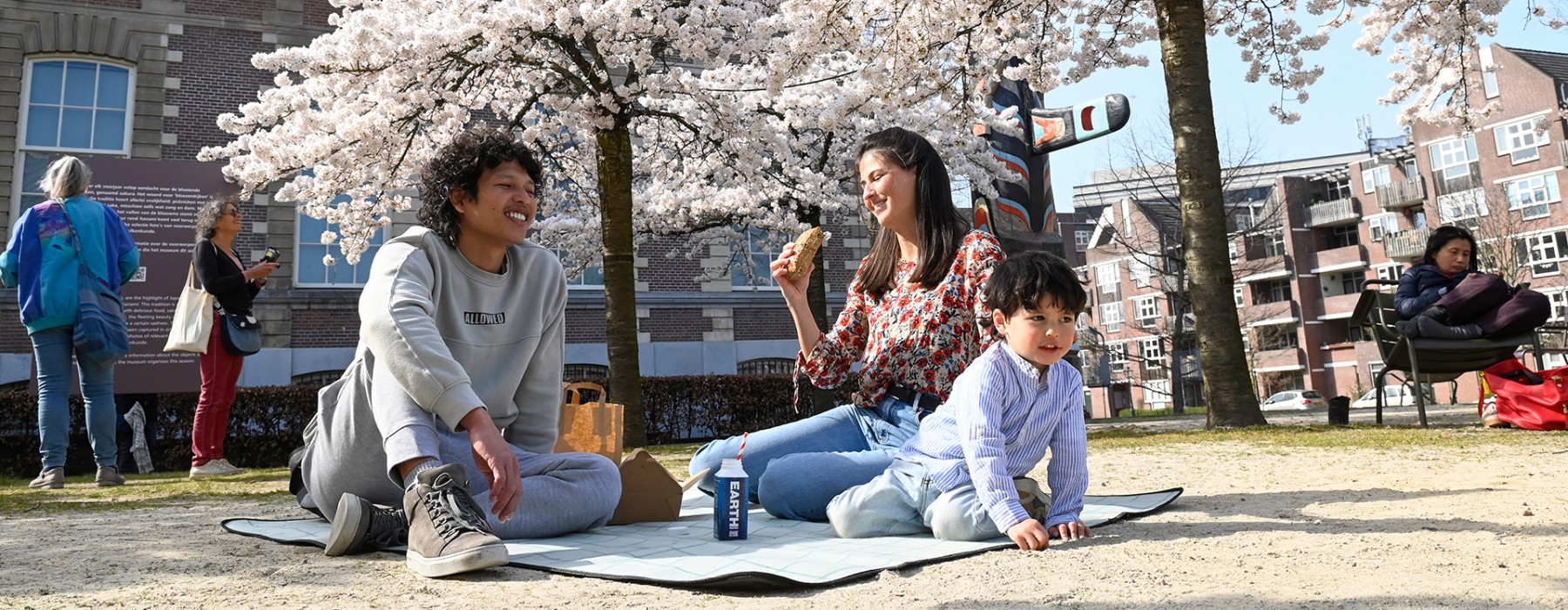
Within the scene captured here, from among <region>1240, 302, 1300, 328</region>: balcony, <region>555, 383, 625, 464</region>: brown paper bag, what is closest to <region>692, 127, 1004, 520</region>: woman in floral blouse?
<region>555, 383, 625, 464</region>: brown paper bag

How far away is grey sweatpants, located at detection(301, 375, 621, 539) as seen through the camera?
9.60 feet

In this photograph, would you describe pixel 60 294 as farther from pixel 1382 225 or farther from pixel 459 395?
pixel 1382 225

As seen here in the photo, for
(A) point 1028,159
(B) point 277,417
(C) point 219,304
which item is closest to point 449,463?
(C) point 219,304

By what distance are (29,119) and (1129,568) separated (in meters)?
18.1

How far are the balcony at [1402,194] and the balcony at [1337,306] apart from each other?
501cm

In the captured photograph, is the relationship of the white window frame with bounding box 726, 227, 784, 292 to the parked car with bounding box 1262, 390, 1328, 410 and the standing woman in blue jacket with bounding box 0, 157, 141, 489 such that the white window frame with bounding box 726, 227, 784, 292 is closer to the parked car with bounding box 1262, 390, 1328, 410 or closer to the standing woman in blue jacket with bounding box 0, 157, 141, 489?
the standing woman in blue jacket with bounding box 0, 157, 141, 489

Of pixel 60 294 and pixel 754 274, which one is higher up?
→ pixel 754 274

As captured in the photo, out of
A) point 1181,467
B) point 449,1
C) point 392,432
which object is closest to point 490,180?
point 392,432

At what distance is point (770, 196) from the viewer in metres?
13.3

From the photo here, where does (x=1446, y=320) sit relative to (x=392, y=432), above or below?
above

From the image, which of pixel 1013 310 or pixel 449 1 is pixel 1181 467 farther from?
pixel 449 1

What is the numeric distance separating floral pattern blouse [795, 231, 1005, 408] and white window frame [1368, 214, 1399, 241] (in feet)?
184

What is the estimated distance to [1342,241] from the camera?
5550 cm

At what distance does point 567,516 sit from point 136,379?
964cm
